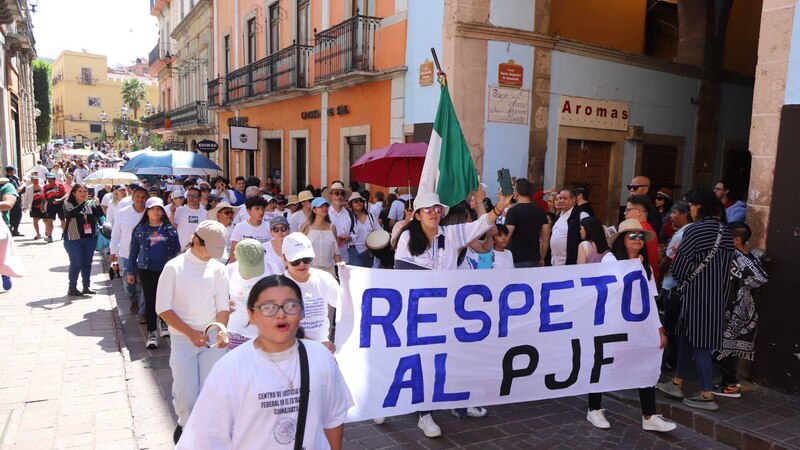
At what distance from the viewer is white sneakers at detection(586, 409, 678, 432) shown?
467 cm

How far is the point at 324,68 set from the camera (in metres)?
13.7

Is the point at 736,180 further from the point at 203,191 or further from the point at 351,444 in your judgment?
the point at 351,444

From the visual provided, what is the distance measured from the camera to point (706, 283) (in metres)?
4.91

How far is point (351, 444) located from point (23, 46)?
28026 millimetres

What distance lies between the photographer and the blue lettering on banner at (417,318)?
4215 mm

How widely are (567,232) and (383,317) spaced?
3.08 m

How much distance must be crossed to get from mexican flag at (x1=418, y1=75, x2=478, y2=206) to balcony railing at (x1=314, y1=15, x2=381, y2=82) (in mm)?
6875

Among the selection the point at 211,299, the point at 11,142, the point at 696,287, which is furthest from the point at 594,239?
the point at 11,142

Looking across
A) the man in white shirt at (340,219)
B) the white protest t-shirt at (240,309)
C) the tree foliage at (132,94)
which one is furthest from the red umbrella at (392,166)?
the tree foliage at (132,94)

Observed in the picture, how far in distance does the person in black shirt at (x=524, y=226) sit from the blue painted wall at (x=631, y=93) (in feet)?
13.9

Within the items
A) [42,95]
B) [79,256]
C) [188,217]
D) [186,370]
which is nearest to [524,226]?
[186,370]

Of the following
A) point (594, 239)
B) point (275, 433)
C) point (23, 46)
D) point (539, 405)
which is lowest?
point (539, 405)

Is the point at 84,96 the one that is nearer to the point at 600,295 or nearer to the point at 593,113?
the point at 593,113

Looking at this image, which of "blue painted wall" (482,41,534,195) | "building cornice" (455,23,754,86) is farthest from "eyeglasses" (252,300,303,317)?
"building cornice" (455,23,754,86)
